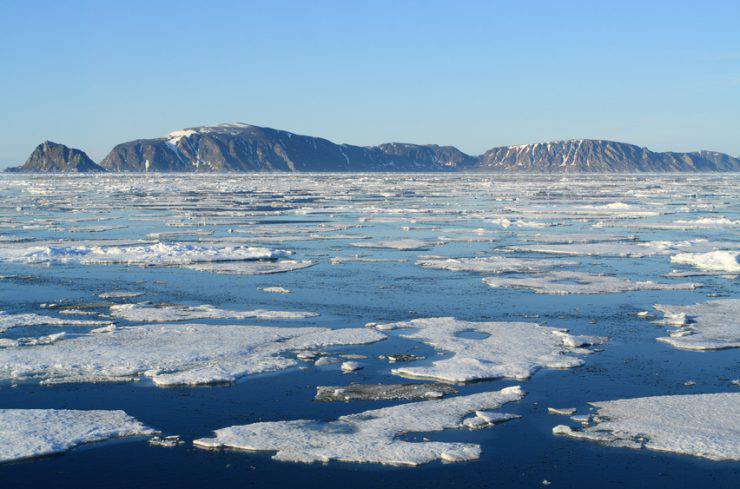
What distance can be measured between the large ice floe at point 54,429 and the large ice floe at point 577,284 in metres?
10.5

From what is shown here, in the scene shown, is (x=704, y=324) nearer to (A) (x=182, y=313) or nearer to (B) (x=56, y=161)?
(A) (x=182, y=313)

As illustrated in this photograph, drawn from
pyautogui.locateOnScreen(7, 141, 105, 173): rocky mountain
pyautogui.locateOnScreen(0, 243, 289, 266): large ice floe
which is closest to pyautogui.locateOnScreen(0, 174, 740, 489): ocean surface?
pyautogui.locateOnScreen(0, 243, 289, 266): large ice floe

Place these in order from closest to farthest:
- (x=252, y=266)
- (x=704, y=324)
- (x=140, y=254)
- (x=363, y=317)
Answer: (x=704, y=324)
(x=363, y=317)
(x=252, y=266)
(x=140, y=254)

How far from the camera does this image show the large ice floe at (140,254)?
21.7 m

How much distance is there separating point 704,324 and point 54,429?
10.9 m

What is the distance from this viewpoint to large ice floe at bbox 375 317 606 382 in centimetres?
1132

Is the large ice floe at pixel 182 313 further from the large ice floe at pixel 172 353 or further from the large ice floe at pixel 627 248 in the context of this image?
the large ice floe at pixel 627 248

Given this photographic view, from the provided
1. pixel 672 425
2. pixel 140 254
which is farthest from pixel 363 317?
pixel 140 254

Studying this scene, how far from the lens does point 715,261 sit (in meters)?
21.1

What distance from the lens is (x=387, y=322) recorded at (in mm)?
14328

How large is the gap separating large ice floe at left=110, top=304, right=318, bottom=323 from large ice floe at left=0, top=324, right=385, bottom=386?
0.73 m

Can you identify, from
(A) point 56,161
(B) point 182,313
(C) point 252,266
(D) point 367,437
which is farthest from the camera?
(A) point 56,161

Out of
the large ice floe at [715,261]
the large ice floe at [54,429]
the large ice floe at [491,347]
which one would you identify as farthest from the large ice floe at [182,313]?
the large ice floe at [715,261]

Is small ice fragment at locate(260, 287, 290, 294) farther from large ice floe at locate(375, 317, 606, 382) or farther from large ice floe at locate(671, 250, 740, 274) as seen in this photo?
large ice floe at locate(671, 250, 740, 274)
